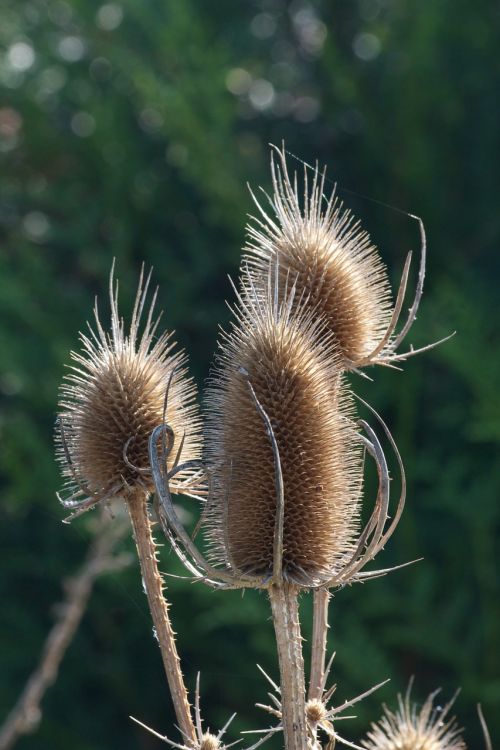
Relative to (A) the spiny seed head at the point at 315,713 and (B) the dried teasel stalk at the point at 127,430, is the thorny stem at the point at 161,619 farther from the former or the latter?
(A) the spiny seed head at the point at 315,713

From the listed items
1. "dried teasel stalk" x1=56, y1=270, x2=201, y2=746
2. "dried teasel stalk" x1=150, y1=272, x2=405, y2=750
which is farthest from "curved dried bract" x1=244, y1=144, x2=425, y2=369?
"dried teasel stalk" x1=56, y1=270, x2=201, y2=746

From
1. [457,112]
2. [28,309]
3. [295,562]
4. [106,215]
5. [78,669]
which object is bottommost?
[295,562]

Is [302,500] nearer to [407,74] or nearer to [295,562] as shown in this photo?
[295,562]

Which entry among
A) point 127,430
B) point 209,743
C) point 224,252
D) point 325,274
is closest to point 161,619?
point 209,743

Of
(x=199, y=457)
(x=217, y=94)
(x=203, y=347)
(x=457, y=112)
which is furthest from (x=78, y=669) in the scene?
(x=199, y=457)

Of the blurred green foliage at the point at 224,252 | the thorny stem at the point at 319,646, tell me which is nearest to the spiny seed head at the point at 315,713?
the thorny stem at the point at 319,646

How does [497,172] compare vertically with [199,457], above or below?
above

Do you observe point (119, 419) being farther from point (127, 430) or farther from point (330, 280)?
point (330, 280)
